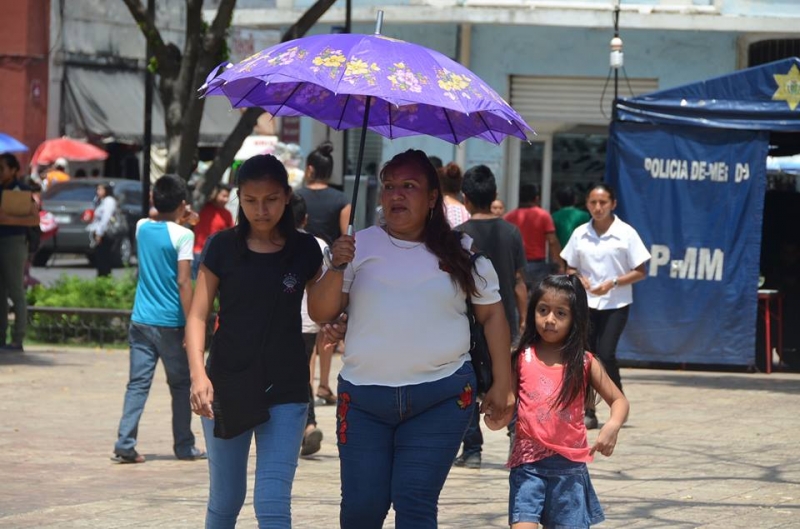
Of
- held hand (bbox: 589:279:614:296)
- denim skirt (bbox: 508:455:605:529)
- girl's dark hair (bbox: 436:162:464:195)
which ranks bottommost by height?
denim skirt (bbox: 508:455:605:529)

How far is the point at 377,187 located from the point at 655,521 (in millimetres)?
7292

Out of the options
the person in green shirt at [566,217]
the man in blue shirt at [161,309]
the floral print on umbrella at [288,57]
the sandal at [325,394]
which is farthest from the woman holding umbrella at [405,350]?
the person in green shirt at [566,217]

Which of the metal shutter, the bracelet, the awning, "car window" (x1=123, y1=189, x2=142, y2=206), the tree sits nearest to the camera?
the bracelet

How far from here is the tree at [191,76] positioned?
14836 mm

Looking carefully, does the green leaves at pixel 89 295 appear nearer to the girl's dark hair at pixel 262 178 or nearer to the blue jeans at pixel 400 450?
the girl's dark hair at pixel 262 178

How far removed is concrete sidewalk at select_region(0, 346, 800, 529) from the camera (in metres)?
7.39

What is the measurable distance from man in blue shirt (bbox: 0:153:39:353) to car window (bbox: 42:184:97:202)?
47.6ft

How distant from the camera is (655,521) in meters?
7.36

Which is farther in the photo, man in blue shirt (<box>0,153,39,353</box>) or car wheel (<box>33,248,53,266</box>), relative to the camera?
car wheel (<box>33,248,53,266</box>)

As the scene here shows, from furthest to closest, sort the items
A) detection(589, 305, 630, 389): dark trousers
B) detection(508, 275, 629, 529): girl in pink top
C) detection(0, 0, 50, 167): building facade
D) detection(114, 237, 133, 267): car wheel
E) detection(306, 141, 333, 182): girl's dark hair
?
detection(0, 0, 50, 167): building facade → detection(114, 237, 133, 267): car wheel → detection(589, 305, 630, 389): dark trousers → detection(306, 141, 333, 182): girl's dark hair → detection(508, 275, 629, 529): girl in pink top

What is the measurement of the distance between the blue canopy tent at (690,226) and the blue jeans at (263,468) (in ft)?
31.0

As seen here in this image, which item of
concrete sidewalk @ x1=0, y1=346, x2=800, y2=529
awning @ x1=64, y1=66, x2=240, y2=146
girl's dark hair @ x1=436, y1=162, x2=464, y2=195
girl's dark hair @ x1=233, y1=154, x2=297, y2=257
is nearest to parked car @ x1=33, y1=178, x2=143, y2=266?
awning @ x1=64, y1=66, x2=240, y2=146

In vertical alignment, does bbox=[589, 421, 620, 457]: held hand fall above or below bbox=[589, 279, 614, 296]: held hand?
below

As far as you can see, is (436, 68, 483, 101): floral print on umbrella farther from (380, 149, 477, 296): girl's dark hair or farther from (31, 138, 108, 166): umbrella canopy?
(31, 138, 108, 166): umbrella canopy
